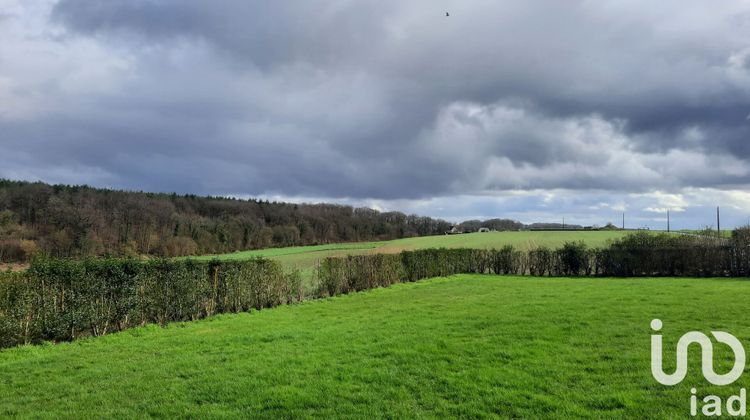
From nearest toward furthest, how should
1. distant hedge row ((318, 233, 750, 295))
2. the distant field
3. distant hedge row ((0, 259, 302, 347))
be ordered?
distant hedge row ((0, 259, 302, 347)) → distant hedge row ((318, 233, 750, 295)) → the distant field

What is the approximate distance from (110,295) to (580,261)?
1272 inches

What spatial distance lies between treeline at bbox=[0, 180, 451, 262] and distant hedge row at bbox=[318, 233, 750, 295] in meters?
18.2

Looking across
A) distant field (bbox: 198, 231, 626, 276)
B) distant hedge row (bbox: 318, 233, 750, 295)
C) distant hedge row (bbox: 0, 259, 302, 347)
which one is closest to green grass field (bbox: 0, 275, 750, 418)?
distant hedge row (bbox: 0, 259, 302, 347)

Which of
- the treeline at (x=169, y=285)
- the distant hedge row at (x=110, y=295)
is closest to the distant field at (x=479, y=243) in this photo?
the treeline at (x=169, y=285)

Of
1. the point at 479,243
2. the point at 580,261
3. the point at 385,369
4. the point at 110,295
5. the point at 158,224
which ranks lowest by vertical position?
the point at 580,261

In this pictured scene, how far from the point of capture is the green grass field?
5406 mm

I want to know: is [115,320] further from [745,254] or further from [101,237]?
[101,237]

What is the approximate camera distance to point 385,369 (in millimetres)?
6867

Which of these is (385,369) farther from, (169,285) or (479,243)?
(479,243)

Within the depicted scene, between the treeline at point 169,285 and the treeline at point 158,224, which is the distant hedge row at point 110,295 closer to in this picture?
the treeline at point 169,285

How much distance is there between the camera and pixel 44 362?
28.1 ft

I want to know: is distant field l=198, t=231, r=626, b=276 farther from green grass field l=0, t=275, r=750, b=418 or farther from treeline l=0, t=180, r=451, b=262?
green grass field l=0, t=275, r=750, b=418

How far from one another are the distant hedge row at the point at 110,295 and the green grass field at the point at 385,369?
0.68 m

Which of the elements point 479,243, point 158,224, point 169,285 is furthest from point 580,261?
point 158,224
